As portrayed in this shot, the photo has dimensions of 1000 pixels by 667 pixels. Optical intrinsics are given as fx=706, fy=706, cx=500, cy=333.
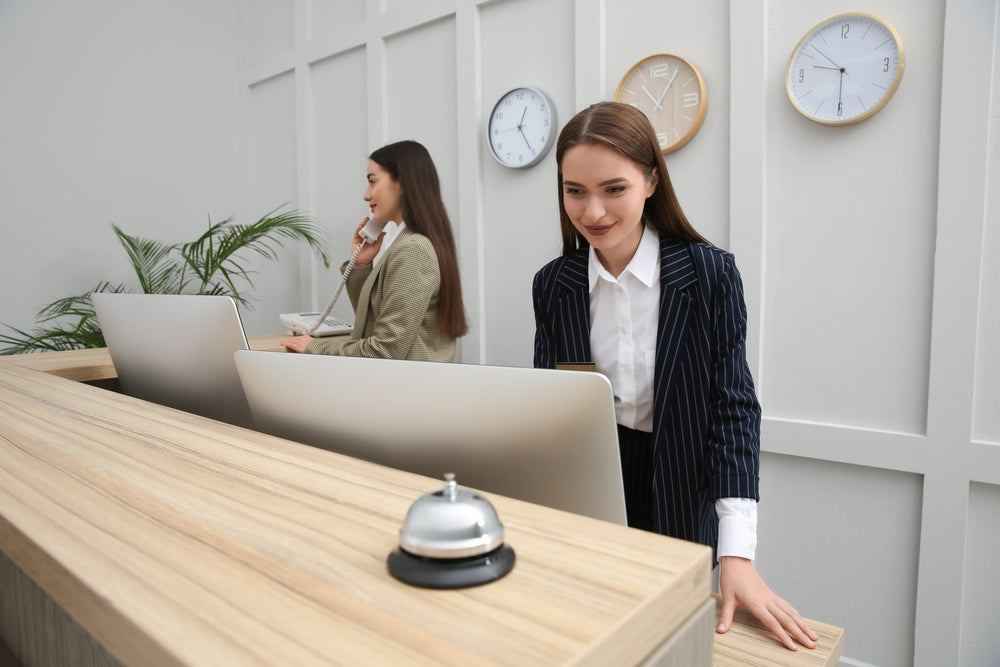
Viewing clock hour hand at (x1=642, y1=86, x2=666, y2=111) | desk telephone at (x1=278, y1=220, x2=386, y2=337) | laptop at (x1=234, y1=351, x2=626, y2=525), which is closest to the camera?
laptop at (x1=234, y1=351, x2=626, y2=525)

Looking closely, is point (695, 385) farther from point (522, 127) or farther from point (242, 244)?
point (242, 244)

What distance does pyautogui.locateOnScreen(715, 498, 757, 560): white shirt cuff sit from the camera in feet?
3.88

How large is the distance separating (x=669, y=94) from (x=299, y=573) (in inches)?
106

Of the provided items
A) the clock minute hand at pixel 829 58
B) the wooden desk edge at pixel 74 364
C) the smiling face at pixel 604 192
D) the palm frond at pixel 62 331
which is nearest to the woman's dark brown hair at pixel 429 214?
the wooden desk edge at pixel 74 364

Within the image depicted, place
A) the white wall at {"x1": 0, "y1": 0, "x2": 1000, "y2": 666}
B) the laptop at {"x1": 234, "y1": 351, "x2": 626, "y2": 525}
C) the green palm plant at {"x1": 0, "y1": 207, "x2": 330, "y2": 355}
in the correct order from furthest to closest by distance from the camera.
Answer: the green palm plant at {"x1": 0, "y1": 207, "x2": 330, "y2": 355}, the white wall at {"x1": 0, "y1": 0, "x2": 1000, "y2": 666}, the laptop at {"x1": 234, "y1": 351, "x2": 626, "y2": 525}

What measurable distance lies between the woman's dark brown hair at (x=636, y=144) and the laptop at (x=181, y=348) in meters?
0.74

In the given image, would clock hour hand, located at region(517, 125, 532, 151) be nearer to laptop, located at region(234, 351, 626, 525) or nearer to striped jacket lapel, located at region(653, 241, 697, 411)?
striped jacket lapel, located at region(653, 241, 697, 411)

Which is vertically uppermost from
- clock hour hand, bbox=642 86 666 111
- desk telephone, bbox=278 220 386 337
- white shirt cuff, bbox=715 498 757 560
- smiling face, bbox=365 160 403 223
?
clock hour hand, bbox=642 86 666 111

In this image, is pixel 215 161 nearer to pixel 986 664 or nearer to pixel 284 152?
pixel 284 152

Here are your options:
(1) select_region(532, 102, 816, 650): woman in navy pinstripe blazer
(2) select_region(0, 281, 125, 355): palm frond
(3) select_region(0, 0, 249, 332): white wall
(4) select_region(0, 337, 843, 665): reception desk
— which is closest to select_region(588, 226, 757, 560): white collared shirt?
(1) select_region(532, 102, 816, 650): woman in navy pinstripe blazer

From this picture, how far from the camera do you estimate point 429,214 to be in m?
2.87

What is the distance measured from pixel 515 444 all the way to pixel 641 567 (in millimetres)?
263

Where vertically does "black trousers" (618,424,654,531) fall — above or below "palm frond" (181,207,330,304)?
below

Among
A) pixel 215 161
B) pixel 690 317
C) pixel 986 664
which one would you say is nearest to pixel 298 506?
pixel 690 317
